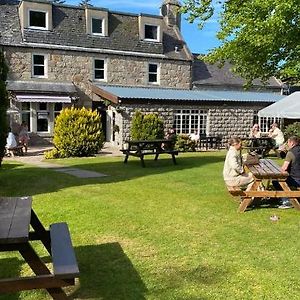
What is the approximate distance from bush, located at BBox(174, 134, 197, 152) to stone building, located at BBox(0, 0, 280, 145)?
2.82m

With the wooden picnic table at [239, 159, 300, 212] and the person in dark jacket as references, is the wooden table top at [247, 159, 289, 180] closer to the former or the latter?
the wooden picnic table at [239, 159, 300, 212]

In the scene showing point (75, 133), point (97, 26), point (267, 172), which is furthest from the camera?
point (97, 26)

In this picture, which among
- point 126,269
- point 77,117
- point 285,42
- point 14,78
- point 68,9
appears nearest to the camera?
point 126,269

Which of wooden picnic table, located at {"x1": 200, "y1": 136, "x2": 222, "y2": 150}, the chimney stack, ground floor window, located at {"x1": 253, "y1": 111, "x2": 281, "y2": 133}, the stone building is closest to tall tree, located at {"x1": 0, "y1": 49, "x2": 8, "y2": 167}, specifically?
the stone building

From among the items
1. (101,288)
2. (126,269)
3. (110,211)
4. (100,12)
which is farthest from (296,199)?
(100,12)

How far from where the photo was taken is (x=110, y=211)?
24.9 ft

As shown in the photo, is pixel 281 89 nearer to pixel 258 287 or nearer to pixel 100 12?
pixel 100 12

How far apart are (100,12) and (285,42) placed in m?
16.9

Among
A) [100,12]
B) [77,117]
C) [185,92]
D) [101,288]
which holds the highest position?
[100,12]

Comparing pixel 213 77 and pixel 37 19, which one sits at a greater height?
pixel 37 19

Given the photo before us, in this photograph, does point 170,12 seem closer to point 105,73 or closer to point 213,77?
point 213,77

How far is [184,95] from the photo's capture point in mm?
26250

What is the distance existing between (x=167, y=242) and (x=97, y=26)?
24.3 metres

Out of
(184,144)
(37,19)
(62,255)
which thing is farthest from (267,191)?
(37,19)
